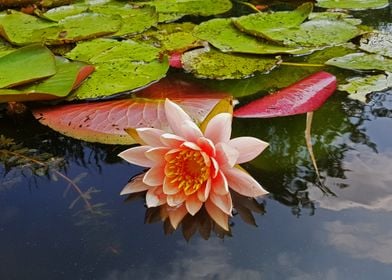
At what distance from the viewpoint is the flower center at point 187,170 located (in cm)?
75

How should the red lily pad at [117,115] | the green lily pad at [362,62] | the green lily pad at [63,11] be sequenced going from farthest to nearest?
the green lily pad at [63,11], the green lily pad at [362,62], the red lily pad at [117,115]

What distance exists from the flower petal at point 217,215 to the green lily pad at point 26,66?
614 mm

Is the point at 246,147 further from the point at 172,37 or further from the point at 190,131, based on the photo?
the point at 172,37

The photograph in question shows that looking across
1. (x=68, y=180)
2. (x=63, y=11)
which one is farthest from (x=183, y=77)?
(x=63, y=11)

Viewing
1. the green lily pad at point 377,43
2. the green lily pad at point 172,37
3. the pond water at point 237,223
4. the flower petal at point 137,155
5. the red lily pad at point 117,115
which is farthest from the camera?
the green lily pad at point 172,37

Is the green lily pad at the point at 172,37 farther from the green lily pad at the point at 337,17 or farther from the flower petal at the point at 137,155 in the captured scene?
the flower petal at the point at 137,155

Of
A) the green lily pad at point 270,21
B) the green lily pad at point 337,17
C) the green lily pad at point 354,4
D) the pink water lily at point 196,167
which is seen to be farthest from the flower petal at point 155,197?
the green lily pad at point 354,4

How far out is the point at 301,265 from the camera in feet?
2.29

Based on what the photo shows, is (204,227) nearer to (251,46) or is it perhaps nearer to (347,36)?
(251,46)

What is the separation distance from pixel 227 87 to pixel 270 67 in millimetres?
169

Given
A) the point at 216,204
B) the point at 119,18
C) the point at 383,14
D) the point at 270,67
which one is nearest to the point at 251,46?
the point at 270,67

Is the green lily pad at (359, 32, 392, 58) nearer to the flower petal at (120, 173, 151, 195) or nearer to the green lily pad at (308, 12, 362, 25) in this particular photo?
the green lily pad at (308, 12, 362, 25)

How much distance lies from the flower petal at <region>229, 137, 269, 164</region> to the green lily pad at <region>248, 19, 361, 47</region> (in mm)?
753

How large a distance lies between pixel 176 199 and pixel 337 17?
3.87ft
